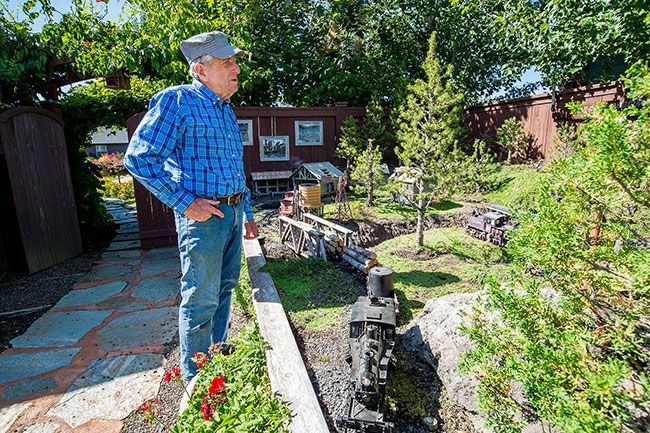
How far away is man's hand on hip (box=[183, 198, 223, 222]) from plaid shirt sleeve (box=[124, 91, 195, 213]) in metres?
0.03

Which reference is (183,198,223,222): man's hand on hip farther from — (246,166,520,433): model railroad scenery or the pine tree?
the pine tree

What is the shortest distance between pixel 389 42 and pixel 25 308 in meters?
16.7

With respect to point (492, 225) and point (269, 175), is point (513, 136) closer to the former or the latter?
point (492, 225)

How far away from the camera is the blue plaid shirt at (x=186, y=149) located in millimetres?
1992

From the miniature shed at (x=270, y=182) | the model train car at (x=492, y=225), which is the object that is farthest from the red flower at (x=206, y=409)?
the miniature shed at (x=270, y=182)

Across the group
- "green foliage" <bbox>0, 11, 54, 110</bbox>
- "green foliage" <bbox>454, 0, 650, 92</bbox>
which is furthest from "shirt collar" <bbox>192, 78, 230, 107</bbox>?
"green foliage" <bbox>454, 0, 650, 92</bbox>

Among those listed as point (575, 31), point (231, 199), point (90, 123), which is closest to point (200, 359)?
point (231, 199)

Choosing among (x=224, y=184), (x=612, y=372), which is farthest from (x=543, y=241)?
(x=224, y=184)

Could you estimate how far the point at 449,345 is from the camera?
2.58m

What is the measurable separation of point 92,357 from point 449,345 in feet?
9.77

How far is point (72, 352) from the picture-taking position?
10.7ft

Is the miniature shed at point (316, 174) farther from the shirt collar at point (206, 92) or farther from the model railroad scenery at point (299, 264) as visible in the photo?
the shirt collar at point (206, 92)

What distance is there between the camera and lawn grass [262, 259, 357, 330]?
354 centimetres

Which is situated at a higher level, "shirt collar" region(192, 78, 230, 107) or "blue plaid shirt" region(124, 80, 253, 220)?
"shirt collar" region(192, 78, 230, 107)
